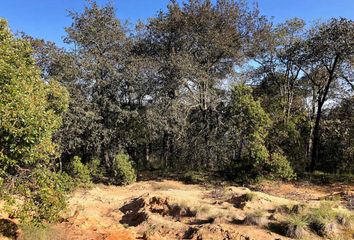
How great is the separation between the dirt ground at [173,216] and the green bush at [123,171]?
2277 mm

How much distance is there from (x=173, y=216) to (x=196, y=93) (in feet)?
34.7

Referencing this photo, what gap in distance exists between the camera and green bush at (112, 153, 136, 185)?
17.2 meters

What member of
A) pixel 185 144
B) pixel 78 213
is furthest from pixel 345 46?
pixel 78 213

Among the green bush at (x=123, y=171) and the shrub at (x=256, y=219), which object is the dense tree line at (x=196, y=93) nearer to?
the green bush at (x=123, y=171)

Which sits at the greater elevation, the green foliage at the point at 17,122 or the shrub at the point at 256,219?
the green foliage at the point at 17,122

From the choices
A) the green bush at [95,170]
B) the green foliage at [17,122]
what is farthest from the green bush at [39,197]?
the green bush at [95,170]

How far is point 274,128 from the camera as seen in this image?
17.9 metres

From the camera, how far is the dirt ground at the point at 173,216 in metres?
9.66

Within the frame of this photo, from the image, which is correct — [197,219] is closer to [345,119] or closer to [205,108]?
[205,108]

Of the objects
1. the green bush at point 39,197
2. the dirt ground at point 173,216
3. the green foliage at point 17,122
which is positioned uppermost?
the green foliage at point 17,122

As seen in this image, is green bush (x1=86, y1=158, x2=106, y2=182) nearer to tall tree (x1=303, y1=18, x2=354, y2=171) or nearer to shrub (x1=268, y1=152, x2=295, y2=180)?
shrub (x1=268, y1=152, x2=295, y2=180)

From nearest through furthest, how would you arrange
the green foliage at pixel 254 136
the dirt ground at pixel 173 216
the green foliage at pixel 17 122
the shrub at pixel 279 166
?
the green foliage at pixel 17 122, the dirt ground at pixel 173 216, the shrub at pixel 279 166, the green foliage at pixel 254 136

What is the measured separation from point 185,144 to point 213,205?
8.63 metres

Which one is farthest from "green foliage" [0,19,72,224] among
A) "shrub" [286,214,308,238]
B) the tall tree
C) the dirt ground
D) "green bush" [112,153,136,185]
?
the tall tree
